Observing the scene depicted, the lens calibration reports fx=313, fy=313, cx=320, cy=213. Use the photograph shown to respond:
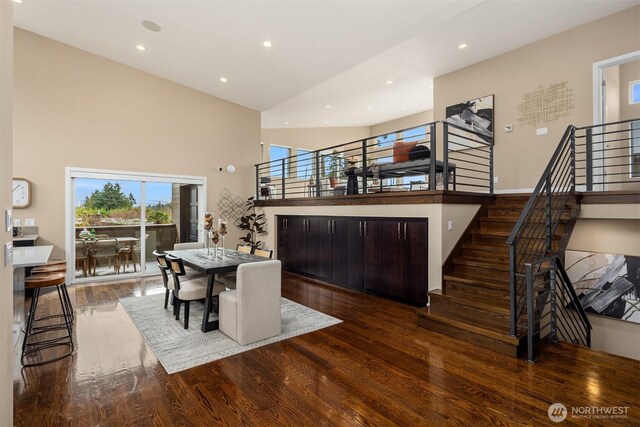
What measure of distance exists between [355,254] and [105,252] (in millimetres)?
4998

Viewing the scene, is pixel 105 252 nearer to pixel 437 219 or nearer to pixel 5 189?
pixel 5 189

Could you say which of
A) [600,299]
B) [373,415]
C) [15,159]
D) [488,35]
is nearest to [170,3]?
[15,159]

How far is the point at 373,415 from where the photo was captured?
6.98ft

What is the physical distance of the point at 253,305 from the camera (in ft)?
10.7

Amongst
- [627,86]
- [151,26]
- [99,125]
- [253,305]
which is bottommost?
[253,305]

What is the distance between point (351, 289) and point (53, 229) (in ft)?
18.0

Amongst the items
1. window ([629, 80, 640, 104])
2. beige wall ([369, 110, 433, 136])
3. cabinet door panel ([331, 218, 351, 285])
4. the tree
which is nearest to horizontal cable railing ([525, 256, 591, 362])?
cabinet door panel ([331, 218, 351, 285])

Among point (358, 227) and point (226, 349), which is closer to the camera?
point (226, 349)

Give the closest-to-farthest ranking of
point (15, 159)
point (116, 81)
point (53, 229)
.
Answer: point (15, 159), point (53, 229), point (116, 81)

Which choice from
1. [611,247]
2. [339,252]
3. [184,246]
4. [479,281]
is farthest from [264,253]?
[611,247]

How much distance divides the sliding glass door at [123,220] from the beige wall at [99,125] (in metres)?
0.21

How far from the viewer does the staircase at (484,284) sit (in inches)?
127

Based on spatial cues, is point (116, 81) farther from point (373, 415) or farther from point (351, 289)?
point (373, 415)

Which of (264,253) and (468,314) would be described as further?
(264,253)
